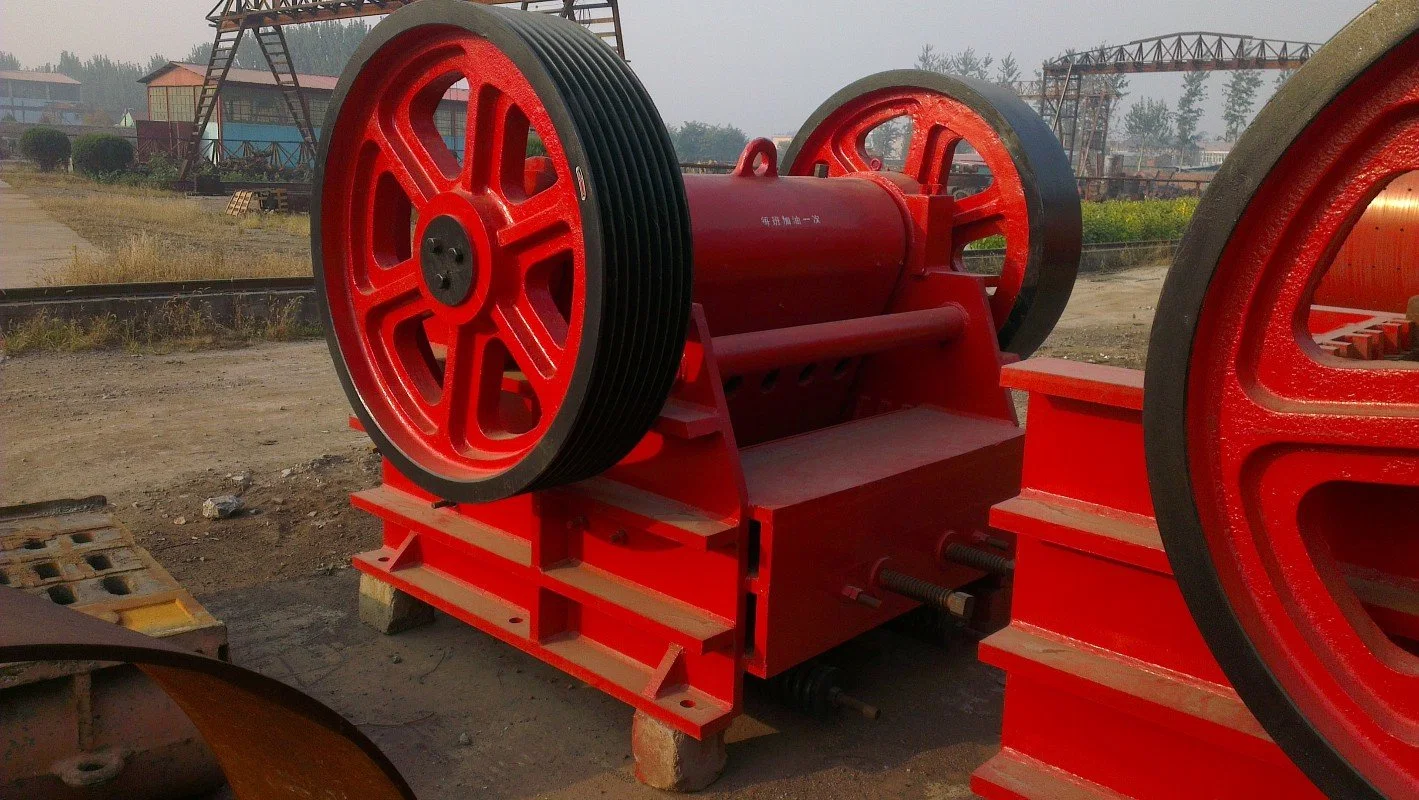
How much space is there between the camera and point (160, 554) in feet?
14.2

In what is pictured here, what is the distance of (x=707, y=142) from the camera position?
97.1m

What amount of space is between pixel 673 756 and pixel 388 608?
52.3 inches

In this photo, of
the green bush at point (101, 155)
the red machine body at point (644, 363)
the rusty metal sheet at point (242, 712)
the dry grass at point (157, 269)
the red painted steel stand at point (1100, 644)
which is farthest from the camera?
the green bush at point (101, 155)

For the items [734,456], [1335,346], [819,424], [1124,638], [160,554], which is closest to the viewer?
[1124,638]

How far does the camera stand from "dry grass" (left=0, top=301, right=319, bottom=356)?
A: 7754 millimetres

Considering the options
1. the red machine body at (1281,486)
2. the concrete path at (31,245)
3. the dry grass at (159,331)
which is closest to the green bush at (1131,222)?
the dry grass at (159,331)

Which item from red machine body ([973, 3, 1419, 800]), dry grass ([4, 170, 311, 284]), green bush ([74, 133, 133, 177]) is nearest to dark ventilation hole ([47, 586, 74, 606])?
red machine body ([973, 3, 1419, 800])

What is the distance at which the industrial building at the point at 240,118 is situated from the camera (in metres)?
33.4

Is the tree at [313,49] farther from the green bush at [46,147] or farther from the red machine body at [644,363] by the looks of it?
the red machine body at [644,363]

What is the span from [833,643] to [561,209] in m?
1.37

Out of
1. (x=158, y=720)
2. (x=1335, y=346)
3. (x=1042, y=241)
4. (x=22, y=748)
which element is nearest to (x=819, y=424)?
(x=1042, y=241)

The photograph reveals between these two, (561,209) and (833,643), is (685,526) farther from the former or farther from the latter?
(561,209)

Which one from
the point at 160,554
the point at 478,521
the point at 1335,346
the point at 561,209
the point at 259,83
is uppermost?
the point at 259,83

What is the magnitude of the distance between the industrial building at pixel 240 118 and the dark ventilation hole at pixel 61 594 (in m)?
27.3
